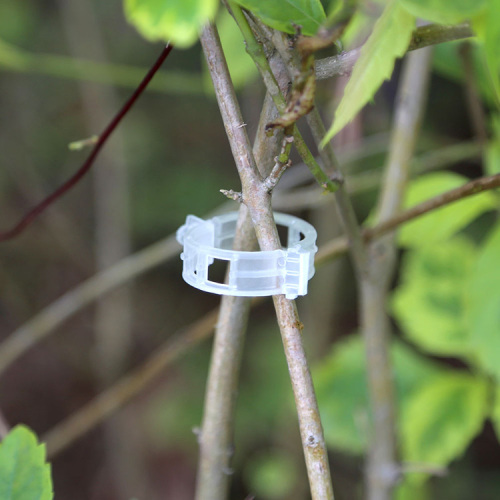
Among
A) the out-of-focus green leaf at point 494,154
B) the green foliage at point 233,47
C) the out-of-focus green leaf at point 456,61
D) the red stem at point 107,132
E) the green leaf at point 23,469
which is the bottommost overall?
the green leaf at point 23,469

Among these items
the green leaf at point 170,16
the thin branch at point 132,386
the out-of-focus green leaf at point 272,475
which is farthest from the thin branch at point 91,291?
the out-of-focus green leaf at point 272,475

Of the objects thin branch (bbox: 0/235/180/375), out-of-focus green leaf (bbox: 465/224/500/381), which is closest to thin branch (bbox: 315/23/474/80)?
out-of-focus green leaf (bbox: 465/224/500/381)

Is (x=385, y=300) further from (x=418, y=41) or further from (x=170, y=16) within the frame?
(x=170, y=16)

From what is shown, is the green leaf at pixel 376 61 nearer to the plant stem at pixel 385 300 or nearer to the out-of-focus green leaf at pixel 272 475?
the plant stem at pixel 385 300

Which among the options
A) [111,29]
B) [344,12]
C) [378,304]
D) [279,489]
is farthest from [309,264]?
[111,29]

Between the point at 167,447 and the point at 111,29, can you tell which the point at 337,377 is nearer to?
the point at 167,447

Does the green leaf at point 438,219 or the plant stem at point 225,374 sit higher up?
the green leaf at point 438,219
